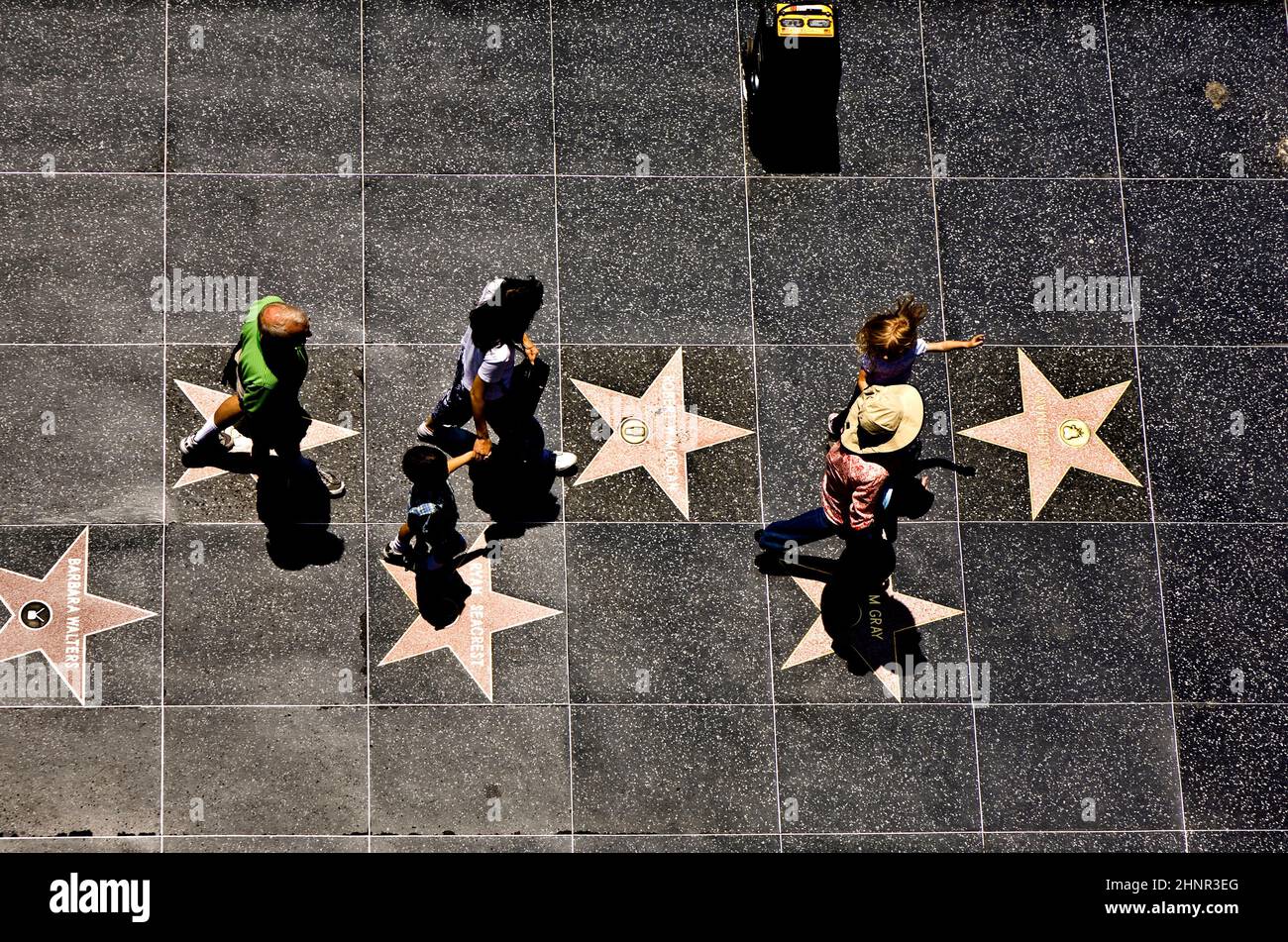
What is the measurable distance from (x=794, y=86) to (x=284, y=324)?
14.9 feet

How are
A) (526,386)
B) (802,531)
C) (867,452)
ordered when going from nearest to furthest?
(867,452)
(526,386)
(802,531)

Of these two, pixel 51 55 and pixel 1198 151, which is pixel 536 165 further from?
pixel 1198 151

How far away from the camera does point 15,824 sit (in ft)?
28.6

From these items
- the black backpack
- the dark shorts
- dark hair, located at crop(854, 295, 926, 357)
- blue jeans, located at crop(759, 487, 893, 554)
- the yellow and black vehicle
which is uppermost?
the yellow and black vehicle

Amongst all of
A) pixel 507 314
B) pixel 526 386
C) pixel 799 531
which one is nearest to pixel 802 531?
pixel 799 531

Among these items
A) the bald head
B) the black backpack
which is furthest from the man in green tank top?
the black backpack

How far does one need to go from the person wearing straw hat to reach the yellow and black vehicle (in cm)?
259

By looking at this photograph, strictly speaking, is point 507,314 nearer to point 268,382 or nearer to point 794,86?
point 268,382

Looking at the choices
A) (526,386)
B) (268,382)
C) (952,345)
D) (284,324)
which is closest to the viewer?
(284,324)

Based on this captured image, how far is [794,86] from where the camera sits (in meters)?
9.41

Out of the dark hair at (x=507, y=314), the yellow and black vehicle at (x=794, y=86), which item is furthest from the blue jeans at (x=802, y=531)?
the yellow and black vehicle at (x=794, y=86)

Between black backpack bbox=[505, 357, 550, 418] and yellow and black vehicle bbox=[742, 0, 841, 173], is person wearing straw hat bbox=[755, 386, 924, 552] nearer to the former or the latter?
black backpack bbox=[505, 357, 550, 418]

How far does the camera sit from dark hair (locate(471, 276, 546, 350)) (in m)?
7.70
